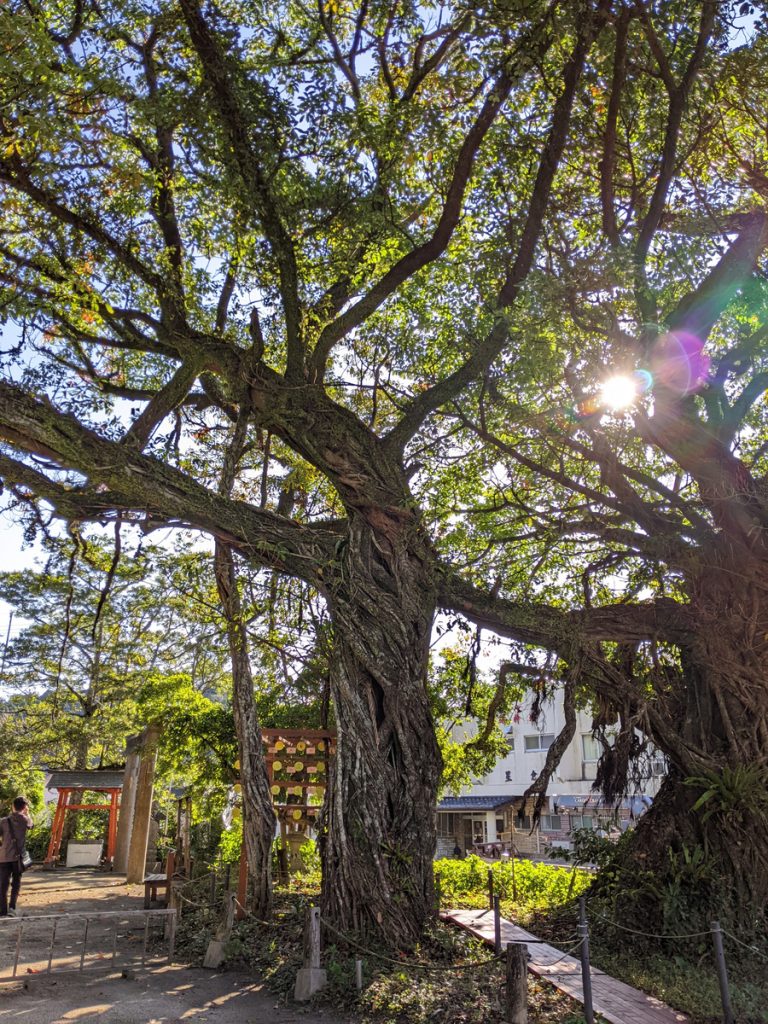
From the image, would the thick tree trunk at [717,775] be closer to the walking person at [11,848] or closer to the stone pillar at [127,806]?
the walking person at [11,848]

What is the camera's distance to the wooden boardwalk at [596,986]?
5.87 m

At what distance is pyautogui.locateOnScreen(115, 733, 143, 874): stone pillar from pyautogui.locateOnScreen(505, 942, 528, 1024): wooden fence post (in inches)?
540

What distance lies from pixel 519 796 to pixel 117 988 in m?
28.9

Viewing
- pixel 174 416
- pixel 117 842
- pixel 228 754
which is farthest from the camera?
pixel 117 842

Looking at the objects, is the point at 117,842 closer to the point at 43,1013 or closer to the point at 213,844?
the point at 213,844

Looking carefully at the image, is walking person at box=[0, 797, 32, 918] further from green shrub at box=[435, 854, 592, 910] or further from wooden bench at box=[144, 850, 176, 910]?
green shrub at box=[435, 854, 592, 910]

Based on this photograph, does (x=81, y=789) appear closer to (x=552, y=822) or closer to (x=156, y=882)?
Result: (x=156, y=882)

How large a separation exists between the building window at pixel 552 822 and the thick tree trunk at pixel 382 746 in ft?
93.7

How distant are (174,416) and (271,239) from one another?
3178mm

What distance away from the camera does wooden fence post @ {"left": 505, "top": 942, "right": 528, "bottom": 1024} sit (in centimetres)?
530

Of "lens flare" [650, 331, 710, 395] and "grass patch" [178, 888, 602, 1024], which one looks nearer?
"grass patch" [178, 888, 602, 1024]

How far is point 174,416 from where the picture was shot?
34.5 feet

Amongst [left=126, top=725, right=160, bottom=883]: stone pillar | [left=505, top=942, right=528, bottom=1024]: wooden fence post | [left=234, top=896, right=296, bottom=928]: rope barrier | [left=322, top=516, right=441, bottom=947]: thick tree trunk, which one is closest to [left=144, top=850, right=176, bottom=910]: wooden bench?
[left=234, top=896, right=296, bottom=928]: rope barrier

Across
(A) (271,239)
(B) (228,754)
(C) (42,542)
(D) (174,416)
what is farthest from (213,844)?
(A) (271,239)
